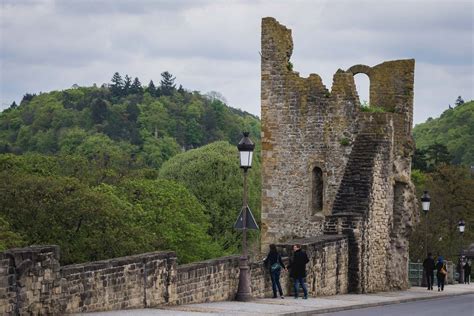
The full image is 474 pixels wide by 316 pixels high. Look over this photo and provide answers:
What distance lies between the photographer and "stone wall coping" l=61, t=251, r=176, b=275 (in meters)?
21.0

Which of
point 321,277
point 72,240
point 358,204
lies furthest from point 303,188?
point 72,240

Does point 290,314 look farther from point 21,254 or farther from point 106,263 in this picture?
point 21,254

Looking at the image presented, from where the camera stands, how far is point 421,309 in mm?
29359

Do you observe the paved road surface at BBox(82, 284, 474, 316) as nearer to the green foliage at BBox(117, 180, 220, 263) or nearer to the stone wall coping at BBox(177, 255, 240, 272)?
the stone wall coping at BBox(177, 255, 240, 272)

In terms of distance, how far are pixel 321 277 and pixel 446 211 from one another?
200 ft

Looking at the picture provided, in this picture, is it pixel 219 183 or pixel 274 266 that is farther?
pixel 219 183

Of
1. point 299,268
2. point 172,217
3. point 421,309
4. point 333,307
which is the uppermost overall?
point 172,217

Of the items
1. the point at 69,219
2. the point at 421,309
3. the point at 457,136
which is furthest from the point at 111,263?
the point at 457,136

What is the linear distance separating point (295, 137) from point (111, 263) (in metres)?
18.6

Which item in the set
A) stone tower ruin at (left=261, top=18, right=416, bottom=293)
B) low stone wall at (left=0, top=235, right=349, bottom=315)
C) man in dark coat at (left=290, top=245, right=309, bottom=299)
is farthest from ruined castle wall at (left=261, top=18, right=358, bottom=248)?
man in dark coat at (left=290, top=245, right=309, bottom=299)

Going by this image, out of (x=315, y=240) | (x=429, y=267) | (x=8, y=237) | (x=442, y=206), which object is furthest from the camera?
(x=442, y=206)

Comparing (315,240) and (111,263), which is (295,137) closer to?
(315,240)

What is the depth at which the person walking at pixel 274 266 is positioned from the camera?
2875cm

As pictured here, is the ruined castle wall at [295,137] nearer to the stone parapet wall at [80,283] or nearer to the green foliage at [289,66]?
the green foliage at [289,66]
